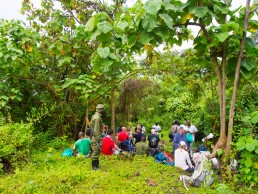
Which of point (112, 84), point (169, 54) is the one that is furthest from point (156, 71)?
point (112, 84)

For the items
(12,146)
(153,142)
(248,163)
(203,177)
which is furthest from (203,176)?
(12,146)

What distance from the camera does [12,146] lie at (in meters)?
6.59

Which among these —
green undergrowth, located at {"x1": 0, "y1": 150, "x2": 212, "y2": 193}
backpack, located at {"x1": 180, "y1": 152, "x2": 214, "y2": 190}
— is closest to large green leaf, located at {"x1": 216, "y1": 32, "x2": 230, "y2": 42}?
backpack, located at {"x1": 180, "y1": 152, "x2": 214, "y2": 190}

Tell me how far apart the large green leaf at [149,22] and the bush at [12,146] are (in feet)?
14.3

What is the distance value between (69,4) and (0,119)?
419cm

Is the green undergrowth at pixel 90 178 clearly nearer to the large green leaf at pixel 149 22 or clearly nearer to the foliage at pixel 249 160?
the foliage at pixel 249 160

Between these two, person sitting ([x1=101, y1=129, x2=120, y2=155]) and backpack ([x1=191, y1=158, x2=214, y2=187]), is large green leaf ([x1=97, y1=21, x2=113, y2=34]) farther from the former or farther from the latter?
person sitting ([x1=101, y1=129, x2=120, y2=155])

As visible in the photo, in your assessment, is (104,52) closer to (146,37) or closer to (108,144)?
(146,37)

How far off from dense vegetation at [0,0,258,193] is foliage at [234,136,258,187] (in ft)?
0.06

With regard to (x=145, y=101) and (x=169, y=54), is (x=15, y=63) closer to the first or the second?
(x=169, y=54)

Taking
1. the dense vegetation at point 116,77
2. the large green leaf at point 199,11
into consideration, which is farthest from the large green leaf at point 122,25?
the large green leaf at point 199,11

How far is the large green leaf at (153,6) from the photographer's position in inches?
165

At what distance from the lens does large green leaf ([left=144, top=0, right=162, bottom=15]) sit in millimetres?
4188

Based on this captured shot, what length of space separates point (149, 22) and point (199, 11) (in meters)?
0.99
